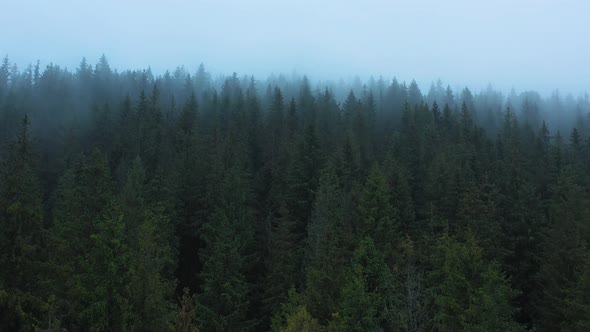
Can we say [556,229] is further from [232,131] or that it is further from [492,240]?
[232,131]

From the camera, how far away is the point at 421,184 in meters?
49.3

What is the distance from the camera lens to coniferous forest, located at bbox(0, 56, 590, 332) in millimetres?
21031

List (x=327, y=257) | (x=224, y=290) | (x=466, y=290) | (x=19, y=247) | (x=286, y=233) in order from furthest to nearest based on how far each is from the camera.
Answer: (x=286, y=233) < (x=224, y=290) < (x=327, y=257) < (x=466, y=290) < (x=19, y=247)

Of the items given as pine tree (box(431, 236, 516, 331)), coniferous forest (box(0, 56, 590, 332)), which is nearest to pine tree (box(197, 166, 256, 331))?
coniferous forest (box(0, 56, 590, 332))

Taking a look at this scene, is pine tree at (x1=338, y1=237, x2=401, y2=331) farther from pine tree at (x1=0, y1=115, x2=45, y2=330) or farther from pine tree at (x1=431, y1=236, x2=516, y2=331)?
pine tree at (x1=0, y1=115, x2=45, y2=330)

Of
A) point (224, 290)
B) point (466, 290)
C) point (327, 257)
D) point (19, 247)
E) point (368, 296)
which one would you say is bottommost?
point (224, 290)

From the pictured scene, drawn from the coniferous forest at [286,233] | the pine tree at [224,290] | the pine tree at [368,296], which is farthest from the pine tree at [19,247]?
the pine tree at [368,296]

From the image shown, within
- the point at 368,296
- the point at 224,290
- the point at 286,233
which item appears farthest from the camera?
the point at 286,233

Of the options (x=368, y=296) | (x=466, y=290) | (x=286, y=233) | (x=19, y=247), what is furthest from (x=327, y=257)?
(x=19, y=247)

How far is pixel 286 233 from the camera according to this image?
121ft

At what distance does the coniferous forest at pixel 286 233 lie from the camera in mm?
21031

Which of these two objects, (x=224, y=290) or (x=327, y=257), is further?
(x=224, y=290)

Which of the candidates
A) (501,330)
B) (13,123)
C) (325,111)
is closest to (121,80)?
(13,123)

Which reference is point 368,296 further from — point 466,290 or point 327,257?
point 327,257
